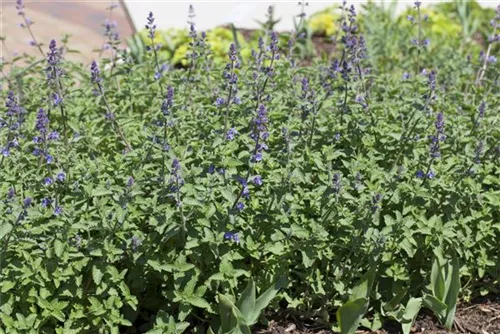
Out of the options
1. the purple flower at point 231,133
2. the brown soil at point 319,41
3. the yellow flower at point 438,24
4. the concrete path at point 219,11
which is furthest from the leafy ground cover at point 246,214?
the concrete path at point 219,11

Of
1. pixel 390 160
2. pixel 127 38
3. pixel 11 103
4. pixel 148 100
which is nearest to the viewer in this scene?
pixel 11 103

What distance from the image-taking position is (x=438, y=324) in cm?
399

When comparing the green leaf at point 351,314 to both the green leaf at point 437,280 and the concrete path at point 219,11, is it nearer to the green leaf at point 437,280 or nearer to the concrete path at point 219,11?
the green leaf at point 437,280

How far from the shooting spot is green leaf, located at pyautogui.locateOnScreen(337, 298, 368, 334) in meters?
3.61

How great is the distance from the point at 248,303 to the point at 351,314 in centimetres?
48

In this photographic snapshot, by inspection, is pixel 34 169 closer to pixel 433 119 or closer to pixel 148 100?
pixel 148 100

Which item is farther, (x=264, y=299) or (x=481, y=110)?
(x=481, y=110)

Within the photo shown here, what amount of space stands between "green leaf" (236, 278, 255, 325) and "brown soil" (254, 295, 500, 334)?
1.09ft

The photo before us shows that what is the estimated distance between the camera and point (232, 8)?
8.95 metres

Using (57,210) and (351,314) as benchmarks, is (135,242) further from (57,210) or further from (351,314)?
(351,314)

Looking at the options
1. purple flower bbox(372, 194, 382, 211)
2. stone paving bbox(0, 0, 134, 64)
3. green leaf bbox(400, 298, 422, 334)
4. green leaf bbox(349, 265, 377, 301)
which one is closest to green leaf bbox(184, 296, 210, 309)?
green leaf bbox(349, 265, 377, 301)

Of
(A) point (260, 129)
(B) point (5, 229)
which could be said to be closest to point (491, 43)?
(A) point (260, 129)

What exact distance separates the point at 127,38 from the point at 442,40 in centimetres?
280

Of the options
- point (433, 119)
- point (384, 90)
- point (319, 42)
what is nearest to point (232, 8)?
point (319, 42)
